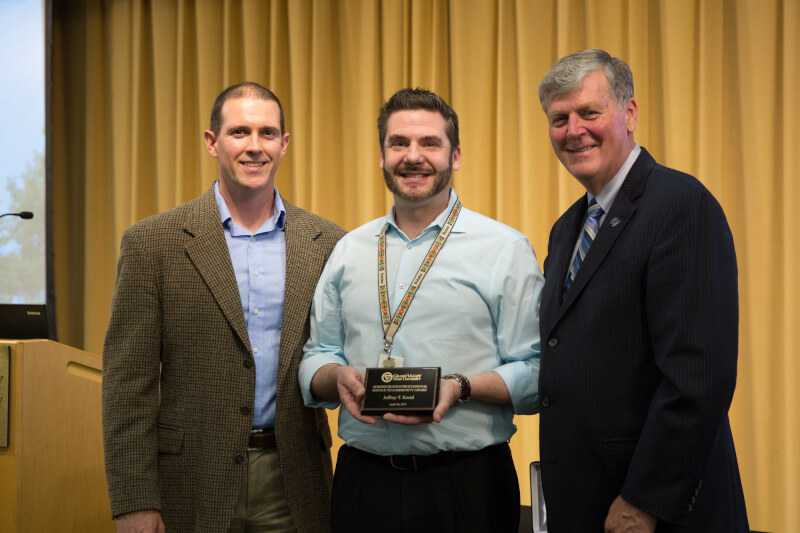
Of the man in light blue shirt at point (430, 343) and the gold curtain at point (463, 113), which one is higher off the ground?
the gold curtain at point (463, 113)

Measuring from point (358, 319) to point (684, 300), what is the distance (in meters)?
0.91

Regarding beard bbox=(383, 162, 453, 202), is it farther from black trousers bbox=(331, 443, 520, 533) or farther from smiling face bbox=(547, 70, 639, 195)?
black trousers bbox=(331, 443, 520, 533)

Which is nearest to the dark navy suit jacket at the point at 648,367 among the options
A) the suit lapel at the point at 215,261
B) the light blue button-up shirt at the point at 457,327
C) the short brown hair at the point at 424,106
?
the light blue button-up shirt at the point at 457,327

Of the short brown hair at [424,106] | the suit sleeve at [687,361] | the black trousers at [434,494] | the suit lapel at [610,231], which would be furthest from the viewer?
the short brown hair at [424,106]

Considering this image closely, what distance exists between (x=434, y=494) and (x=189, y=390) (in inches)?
31.1

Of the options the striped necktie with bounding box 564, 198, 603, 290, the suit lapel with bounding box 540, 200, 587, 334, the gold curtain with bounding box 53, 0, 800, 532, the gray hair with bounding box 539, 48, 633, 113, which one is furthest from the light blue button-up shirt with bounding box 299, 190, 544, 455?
the gold curtain with bounding box 53, 0, 800, 532

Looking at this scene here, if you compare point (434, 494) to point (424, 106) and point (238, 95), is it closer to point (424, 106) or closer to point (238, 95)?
point (424, 106)

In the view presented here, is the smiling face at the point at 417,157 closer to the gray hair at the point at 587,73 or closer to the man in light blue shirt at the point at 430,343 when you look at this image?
the man in light blue shirt at the point at 430,343

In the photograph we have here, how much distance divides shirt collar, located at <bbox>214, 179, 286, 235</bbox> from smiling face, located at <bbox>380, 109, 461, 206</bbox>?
1.48 feet

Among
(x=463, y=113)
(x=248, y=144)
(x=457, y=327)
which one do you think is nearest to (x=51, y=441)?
(x=248, y=144)

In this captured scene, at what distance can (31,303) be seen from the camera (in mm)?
3654

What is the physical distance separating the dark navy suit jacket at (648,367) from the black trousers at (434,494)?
7.8 inches

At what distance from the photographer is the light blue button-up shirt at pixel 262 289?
2150mm

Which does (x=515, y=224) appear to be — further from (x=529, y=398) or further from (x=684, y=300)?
(x=684, y=300)
